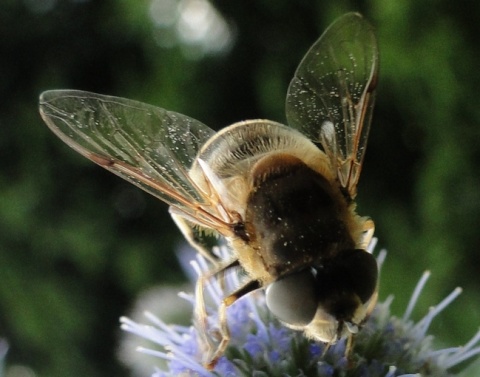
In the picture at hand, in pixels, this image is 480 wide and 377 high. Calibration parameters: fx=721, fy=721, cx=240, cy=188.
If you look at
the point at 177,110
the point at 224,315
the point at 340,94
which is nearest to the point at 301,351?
the point at 224,315

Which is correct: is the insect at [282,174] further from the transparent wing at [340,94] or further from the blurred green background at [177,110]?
the blurred green background at [177,110]

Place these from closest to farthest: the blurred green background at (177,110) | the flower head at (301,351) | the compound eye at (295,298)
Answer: the compound eye at (295,298) → the flower head at (301,351) → the blurred green background at (177,110)

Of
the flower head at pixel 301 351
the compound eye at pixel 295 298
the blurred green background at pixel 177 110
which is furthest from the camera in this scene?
the blurred green background at pixel 177 110

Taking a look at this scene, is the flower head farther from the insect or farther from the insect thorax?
the insect thorax

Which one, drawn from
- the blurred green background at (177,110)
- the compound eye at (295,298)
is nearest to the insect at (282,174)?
the compound eye at (295,298)

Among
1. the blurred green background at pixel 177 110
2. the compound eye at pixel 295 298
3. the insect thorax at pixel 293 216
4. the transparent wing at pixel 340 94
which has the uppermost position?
the transparent wing at pixel 340 94

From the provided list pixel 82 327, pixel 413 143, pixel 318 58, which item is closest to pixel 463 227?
pixel 413 143
